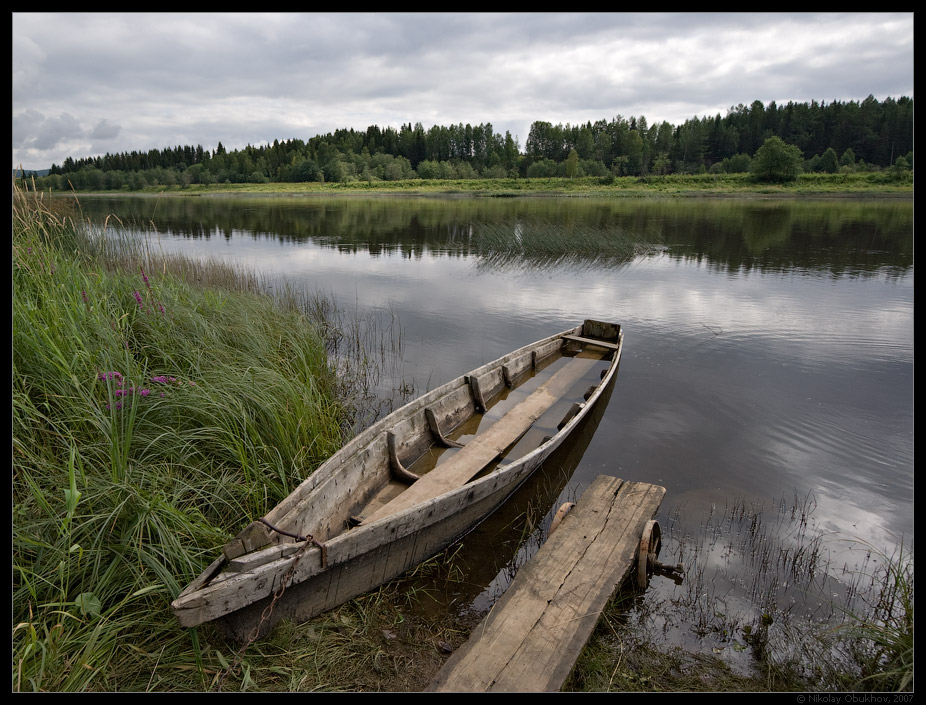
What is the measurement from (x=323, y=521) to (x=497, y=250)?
52.6 feet

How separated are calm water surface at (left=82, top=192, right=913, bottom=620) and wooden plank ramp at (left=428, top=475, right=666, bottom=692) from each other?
82 centimetres

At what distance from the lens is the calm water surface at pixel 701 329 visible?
550 cm

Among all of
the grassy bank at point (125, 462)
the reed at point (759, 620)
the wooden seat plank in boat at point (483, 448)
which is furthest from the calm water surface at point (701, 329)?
the grassy bank at point (125, 462)

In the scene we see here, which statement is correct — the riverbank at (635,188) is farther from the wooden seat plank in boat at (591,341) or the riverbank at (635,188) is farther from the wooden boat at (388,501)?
the wooden boat at (388,501)

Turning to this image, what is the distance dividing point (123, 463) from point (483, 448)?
3.09 meters

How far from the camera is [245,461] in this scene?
363cm

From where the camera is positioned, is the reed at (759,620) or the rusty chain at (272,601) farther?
the reed at (759,620)

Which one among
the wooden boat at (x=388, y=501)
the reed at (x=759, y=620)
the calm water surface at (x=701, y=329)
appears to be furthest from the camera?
the calm water surface at (x=701, y=329)

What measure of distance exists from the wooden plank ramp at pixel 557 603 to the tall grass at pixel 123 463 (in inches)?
55.7

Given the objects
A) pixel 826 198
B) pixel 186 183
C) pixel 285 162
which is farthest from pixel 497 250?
pixel 285 162

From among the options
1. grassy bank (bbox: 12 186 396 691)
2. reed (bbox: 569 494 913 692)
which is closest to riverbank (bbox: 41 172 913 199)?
reed (bbox: 569 494 913 692)

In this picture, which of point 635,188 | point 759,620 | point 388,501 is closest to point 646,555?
point 759,620

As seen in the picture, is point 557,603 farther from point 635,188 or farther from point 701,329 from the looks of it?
point 635,188

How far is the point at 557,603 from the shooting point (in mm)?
3234
